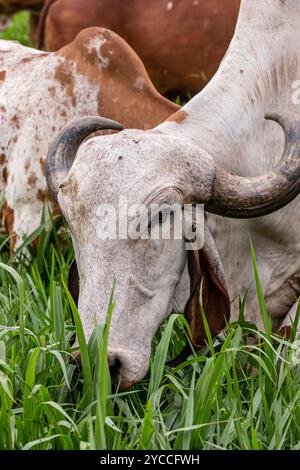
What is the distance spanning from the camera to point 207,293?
3807 mm

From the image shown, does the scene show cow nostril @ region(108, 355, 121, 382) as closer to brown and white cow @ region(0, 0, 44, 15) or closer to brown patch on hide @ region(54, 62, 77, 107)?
brown patch on hide @ region(54, 62, 77, 107)

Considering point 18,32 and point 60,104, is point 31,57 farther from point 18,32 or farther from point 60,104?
point 18,32

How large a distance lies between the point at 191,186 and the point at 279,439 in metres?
0.87

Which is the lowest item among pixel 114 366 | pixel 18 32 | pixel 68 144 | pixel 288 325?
pixel 288 325

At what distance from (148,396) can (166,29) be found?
13.7 feet

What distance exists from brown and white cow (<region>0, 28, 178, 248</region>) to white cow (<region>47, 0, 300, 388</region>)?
0.86 meters

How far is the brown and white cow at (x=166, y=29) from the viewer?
714cm

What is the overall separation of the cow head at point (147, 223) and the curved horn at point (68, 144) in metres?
0.06

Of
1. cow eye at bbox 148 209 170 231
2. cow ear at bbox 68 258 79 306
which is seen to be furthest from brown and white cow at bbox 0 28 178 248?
cow eye at bbox 148 209 170 231

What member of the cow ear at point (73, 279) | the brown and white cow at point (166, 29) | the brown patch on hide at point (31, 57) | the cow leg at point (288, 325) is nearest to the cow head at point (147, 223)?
the cow ear at point (73, 279)

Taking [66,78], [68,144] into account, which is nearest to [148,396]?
[68,144]

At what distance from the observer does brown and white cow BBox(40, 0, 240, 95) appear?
7.14 metres

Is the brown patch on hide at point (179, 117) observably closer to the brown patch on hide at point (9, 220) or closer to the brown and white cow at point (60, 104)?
the brown and white cow at point (60, 104)

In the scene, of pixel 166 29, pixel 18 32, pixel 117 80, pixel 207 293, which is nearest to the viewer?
pixel 207 293
